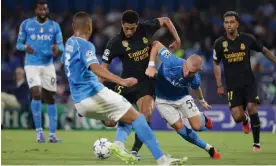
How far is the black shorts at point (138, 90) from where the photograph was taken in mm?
11891

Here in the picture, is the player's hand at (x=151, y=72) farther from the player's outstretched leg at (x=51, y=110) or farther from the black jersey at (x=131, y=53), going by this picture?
the player's outstretched leg at (x=51, y=110)

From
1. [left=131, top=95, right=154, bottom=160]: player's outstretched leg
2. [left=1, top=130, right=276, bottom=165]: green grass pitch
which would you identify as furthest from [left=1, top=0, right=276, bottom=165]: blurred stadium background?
[left=131, top=95, right=154, bottom=160]: player's outstretched leg

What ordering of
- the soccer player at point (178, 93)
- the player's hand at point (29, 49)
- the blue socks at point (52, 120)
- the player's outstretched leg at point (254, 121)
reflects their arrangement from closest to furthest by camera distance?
the soccer player at point (178, 93) → the player's outstretched leg at point (254, 121) → the player's hand at point (29, 49) → the blue socks at point (52, 120)

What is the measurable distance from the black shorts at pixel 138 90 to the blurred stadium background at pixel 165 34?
860 centimetres

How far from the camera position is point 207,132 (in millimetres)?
19688

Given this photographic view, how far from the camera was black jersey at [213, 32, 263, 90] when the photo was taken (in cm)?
1373

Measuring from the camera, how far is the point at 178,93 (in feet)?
39.8

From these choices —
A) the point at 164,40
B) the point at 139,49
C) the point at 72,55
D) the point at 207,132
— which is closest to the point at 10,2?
the point at 164,40

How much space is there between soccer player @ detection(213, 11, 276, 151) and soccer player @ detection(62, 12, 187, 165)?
13.8ft

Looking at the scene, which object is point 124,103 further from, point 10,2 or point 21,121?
point 10,2

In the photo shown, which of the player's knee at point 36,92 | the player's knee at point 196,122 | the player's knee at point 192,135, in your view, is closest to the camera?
the player's knee at point 192,135

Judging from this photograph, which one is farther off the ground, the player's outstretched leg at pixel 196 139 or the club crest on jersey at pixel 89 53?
the club crest on jersey at pixel 89 53

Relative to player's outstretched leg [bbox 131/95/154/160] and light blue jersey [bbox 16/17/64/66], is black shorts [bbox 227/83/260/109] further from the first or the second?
light blue jersey [bbox 16/17/64/66]

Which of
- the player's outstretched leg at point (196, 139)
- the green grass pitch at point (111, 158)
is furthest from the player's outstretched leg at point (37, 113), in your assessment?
the player's outstretched leg at point (196, 139)
